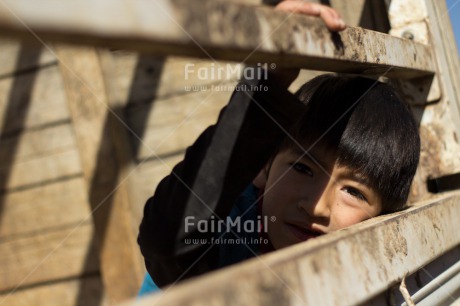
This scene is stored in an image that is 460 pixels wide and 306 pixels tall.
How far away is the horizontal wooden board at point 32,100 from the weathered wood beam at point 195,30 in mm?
2090

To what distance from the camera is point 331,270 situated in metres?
0.75

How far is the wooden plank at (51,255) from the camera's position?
293cm

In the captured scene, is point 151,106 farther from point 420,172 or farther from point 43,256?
point 420,172

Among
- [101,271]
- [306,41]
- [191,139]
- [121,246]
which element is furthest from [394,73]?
[101,271]

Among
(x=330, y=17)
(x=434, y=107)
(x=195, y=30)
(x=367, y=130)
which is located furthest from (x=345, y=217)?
(x=195, y=30)

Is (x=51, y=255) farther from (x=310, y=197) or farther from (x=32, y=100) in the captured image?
(x=310, y=197)

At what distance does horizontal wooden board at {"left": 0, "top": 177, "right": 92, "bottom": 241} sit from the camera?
292 cm

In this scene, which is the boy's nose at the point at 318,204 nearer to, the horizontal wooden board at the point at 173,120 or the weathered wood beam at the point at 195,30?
the weathered wood beam at the point at 195,30

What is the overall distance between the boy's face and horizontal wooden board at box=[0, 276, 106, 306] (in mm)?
1687

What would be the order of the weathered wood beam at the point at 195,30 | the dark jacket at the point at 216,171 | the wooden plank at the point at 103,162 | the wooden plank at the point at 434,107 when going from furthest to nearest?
the wooden plank at the point at 103,162 → the wooden plank at the point at 434,107 → the dark jacket at the point at 216,171 → the weathered wood beam at the point at 195,30

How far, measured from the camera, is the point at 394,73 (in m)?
1.37

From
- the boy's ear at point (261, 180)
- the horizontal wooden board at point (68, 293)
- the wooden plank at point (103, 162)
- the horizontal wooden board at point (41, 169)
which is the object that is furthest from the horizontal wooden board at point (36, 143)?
the boy's ear at point (261, 180)

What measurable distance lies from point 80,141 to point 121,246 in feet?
1.40

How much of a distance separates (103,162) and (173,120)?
1.02 ft
